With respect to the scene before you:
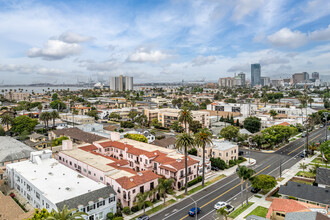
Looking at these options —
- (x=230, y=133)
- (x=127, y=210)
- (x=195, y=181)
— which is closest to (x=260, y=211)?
(x=195, y=181)

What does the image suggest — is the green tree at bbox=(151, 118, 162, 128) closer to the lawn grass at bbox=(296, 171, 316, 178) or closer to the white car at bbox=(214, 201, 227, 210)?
Result: the lawn grass at bbox=(296, 171, 316, 178)

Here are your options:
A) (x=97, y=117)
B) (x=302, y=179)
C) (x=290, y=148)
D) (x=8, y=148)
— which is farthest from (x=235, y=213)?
(x=97, y=117)

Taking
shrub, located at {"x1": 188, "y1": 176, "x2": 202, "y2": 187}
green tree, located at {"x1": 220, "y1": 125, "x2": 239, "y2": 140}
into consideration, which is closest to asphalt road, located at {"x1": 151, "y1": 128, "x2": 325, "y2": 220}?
shrub, located at {"x1": 188, "y1": 176, "x2": 202, "y2": 187}

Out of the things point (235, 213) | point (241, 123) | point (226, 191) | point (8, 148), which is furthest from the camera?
point (241, 123)

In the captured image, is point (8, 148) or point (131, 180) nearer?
point (131, 180)

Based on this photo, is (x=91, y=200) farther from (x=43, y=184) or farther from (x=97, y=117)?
(x=97, y=117)

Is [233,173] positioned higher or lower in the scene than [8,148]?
lower

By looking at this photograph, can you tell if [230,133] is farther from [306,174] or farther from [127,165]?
[127,165]
